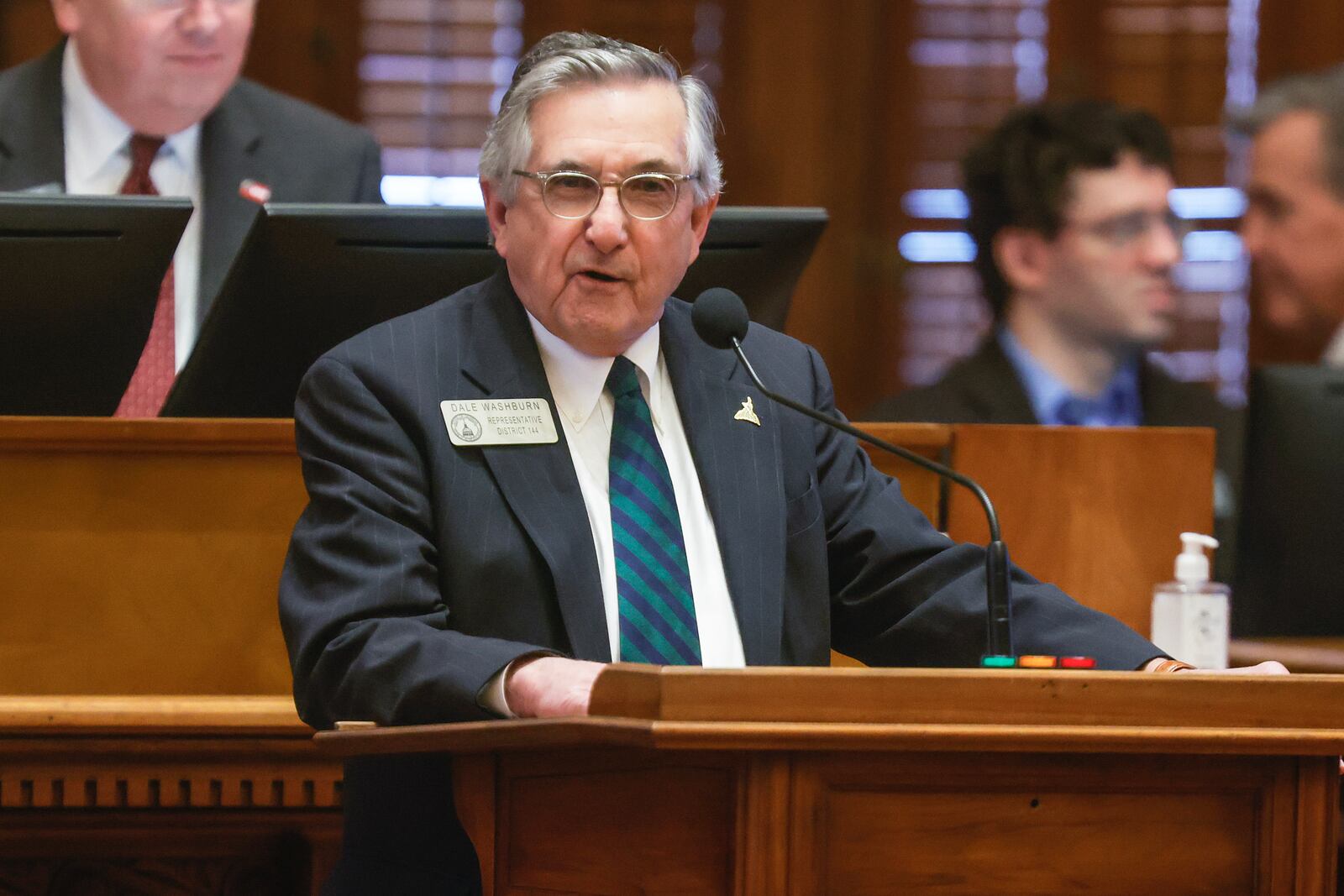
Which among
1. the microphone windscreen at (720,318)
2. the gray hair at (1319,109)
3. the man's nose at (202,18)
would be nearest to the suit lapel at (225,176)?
the man's nose at (202,18)

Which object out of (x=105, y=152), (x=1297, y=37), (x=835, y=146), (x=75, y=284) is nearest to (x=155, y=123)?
(x=105, y=152)

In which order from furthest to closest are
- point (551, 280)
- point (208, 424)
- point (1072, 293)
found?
point (1072, 293), point (208, 424), point (551, 280)

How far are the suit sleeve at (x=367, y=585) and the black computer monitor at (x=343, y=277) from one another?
381 mm

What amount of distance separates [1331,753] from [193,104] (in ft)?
7.71

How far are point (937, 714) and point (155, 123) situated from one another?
2.22 m

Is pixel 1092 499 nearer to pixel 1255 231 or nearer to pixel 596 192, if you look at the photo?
pixel 596 192

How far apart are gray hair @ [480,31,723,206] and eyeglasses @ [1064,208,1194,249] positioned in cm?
189

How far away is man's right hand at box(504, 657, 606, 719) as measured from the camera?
1460mm

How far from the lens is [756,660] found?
5.90ft

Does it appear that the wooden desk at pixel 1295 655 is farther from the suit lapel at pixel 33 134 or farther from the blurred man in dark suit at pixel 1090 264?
the suit lapel at pixel 33 134

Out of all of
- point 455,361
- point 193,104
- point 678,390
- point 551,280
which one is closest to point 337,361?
point 455,361

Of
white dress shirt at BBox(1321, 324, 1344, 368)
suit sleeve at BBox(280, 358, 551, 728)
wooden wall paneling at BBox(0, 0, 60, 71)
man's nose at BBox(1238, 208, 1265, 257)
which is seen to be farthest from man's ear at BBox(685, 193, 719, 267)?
wooden wall paneling at BBox(0, 0, 60, 71)

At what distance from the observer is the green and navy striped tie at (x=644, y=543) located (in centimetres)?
177

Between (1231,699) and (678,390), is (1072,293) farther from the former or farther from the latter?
(1231,699)
